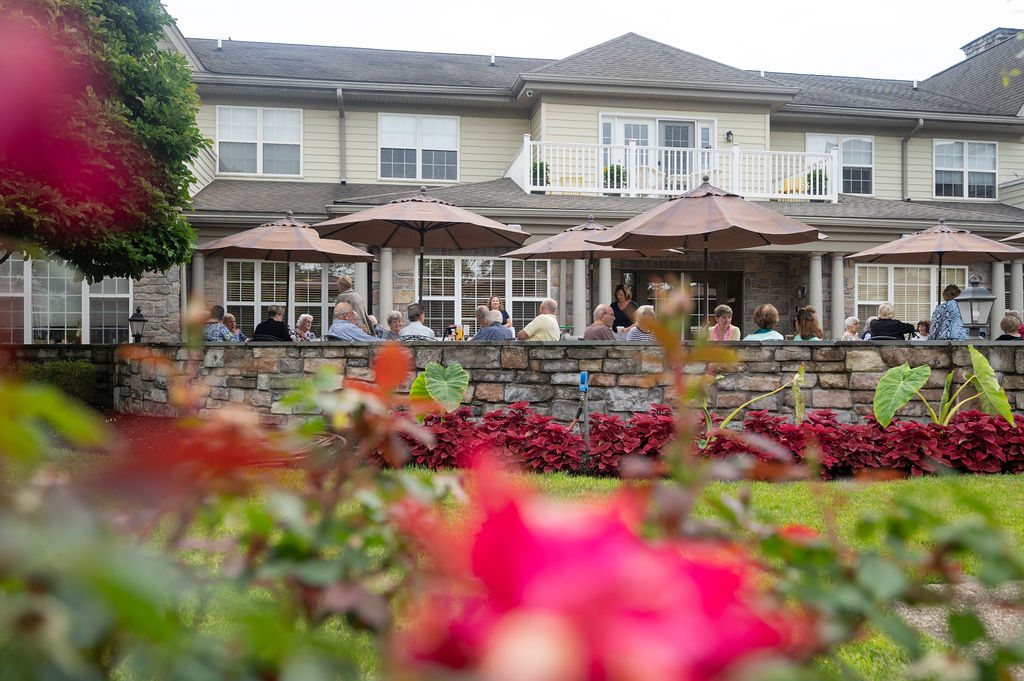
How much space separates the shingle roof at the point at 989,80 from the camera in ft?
64.4

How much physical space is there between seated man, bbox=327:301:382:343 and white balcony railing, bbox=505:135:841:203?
7.74 m

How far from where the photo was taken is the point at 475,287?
15.3 m

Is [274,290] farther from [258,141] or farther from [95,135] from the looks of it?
[95,135]

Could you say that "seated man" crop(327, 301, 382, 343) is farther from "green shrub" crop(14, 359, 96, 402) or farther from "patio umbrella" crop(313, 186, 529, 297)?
"green shrub" crop(14, 359, 96, 402)

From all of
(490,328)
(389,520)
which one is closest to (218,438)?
(389,520)

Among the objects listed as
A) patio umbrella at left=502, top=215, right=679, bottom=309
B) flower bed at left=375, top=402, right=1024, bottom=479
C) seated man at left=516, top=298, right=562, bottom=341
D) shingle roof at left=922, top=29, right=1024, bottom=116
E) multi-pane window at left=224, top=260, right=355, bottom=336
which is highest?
shingle roof at left=922, top=29, right=1024, bottom=116

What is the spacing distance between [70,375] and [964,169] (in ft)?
64.0

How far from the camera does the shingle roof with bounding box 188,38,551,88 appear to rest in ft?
55.5

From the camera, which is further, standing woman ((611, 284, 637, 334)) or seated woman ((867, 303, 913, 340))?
standing woman ((611, 284, 637, 334))

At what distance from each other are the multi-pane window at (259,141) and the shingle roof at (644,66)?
18.2ft

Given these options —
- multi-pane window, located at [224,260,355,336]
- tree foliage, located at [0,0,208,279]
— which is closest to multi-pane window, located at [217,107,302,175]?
multi-pane window, located at [224,260,355,336]

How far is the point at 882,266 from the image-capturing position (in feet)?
55.0

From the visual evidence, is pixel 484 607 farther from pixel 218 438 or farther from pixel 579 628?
pixel 218 438

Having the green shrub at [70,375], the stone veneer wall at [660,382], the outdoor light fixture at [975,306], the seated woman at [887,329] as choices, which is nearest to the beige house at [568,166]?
the green shrub at [70,375]
